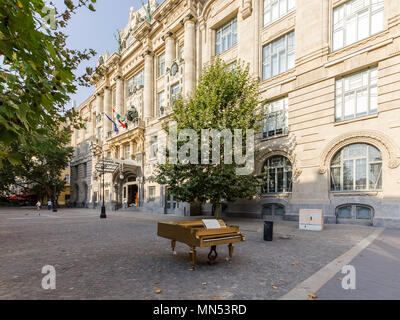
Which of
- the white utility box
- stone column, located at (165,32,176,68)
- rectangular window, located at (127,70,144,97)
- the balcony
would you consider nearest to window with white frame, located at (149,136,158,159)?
the balcony

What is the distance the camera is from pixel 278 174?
1764 centimetres

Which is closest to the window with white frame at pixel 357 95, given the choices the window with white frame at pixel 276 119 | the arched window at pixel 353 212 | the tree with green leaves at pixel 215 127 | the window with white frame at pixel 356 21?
the window with white frame at pixel 356 21

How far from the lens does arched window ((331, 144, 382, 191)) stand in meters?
13.1

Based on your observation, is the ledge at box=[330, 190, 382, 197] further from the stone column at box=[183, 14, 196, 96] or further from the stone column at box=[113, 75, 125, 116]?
the stone column at box=[113, 75, 125, 116]

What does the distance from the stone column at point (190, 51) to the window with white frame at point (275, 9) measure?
766 cm

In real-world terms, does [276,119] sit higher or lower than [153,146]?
higher

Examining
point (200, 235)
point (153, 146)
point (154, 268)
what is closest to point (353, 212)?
point (200, 235)

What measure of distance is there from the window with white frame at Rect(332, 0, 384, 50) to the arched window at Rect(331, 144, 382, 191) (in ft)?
22.8

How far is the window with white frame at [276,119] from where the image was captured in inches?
693

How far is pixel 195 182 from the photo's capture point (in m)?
13.7

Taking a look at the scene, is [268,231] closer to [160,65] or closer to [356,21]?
[356,21]

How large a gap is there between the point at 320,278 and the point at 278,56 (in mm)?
17517
